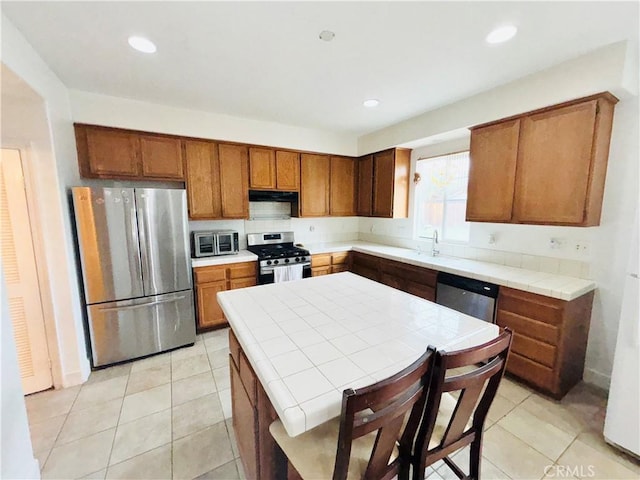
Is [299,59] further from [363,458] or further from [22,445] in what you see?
[22,445]

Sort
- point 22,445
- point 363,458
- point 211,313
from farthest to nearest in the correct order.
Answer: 1. point 211,313
2. point 22,445
3. point 363,458

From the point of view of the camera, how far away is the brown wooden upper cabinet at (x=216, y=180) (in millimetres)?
3244

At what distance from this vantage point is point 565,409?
6.85 feet

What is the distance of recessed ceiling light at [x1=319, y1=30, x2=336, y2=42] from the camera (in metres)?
1.73

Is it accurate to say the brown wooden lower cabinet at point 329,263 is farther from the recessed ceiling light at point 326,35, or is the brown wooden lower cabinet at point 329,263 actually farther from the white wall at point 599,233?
the recessed ceiling light at point 326,35

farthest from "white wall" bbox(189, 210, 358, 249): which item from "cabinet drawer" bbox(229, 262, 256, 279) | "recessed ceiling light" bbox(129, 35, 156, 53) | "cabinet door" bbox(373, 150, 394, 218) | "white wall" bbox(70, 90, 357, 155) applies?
"recessed ceiling light" bbox(129, 35, 156, 53)

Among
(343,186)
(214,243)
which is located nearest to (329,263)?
(343,186)

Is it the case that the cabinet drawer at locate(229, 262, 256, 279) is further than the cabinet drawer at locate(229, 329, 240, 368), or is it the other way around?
the cabinet drawer at locate(229, 262, 256, 279)

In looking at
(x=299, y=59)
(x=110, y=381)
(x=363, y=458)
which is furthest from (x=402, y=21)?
(x=110, y=381)

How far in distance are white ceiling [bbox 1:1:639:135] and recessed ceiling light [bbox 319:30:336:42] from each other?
0.03 m

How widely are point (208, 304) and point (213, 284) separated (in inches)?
9.8

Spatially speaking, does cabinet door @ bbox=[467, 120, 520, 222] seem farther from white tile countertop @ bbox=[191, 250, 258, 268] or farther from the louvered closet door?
the louvered closet door

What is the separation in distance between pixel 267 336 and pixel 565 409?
2416mm

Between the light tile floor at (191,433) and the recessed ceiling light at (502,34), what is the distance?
8.63 feet
